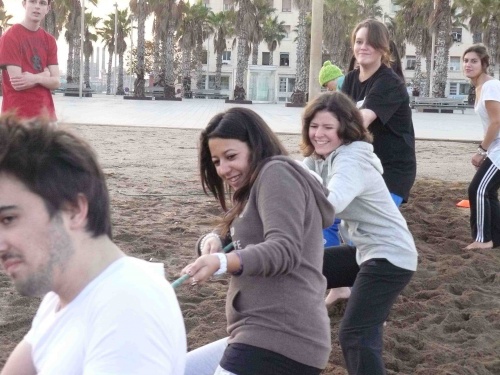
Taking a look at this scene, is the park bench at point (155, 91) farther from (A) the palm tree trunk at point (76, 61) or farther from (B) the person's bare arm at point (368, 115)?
(B) the person's bare arm at point (368, 115)

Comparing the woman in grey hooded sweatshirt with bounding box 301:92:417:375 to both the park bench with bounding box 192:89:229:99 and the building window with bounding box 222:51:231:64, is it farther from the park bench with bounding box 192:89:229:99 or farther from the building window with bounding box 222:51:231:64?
the building window with bounding box 222:51:231:64

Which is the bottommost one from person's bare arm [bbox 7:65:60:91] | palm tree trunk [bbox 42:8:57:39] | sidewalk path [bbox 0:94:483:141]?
sidewalk path [bbox 0:94:483:141]

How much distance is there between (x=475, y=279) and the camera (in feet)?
20.4

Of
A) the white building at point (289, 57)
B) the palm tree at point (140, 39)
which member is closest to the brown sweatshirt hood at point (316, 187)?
the palm tree at point (140, 39)

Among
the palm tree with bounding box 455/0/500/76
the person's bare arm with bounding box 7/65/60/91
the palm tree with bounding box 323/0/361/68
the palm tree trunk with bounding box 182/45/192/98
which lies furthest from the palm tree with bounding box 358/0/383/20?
the person's bare arm with bounding box 7/65/60/91

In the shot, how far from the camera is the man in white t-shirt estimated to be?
152 cm

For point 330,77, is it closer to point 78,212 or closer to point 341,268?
point 341,268

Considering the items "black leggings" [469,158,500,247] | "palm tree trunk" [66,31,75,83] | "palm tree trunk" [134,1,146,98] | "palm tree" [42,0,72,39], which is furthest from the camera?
"palm tree trunk" [66,31,75,83]

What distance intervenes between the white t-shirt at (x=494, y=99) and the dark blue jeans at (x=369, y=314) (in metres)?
3.60

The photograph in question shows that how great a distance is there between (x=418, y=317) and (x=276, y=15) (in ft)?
261

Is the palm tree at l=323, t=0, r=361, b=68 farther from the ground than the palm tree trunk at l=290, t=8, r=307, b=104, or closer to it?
farther from the ground

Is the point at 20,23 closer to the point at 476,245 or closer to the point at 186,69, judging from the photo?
the point at 476,245

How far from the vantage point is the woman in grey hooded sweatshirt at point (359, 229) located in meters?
3.50

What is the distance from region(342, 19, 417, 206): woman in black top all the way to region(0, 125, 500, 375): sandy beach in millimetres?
847
